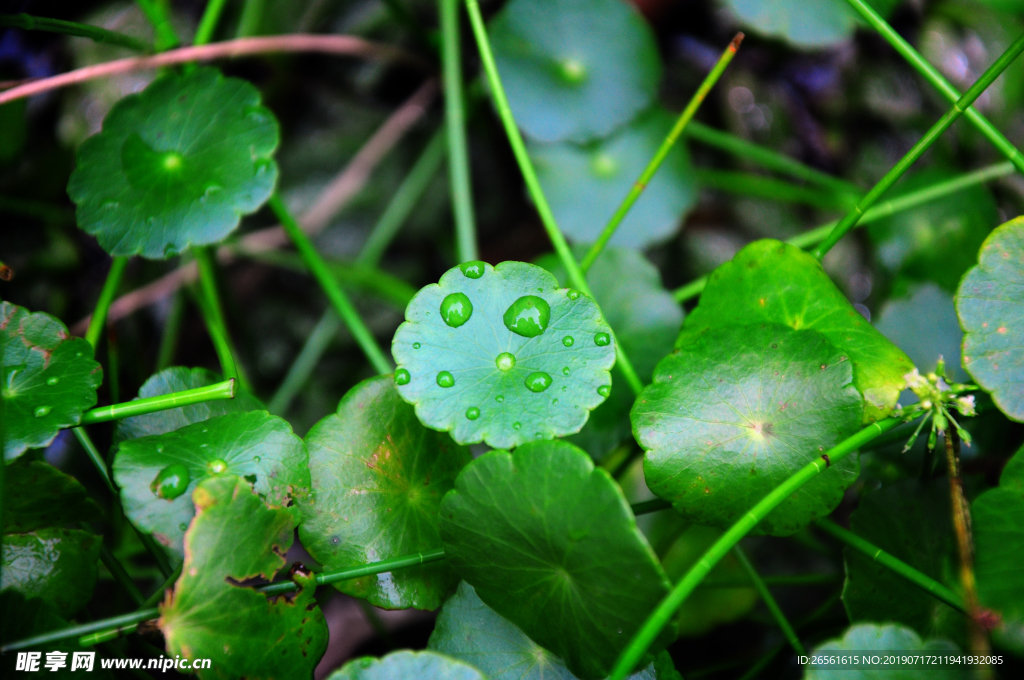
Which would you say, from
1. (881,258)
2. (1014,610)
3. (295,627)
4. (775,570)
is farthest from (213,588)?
(881,258)

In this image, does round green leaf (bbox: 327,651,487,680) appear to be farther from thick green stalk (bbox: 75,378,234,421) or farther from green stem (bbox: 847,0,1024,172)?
green stem (bbox: 847,0,1024,172)

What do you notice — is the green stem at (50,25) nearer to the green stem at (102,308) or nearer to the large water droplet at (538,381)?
the green stem at (102,308)

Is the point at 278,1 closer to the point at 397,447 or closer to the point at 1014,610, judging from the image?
the point at 397,447

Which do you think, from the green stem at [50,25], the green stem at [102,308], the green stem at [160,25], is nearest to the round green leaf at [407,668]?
the green stem at [102,308]

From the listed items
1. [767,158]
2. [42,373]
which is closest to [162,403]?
[42,373]

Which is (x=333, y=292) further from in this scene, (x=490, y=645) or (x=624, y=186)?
(x=624, y=186)
